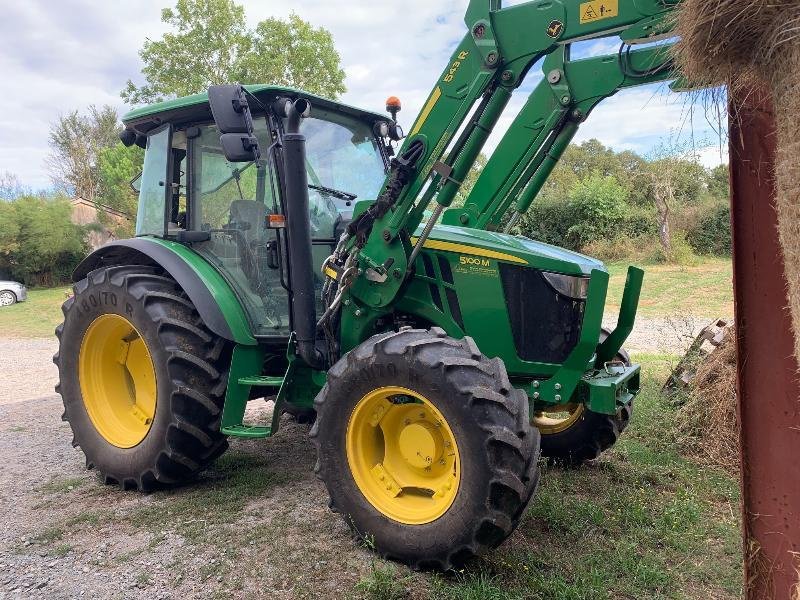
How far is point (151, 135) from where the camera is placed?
4766mm

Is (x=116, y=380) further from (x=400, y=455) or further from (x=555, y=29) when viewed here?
(x=555, y=29)

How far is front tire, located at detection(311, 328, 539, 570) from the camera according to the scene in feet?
9.41

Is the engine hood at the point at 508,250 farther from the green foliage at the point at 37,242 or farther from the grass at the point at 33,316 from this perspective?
the green foliage at the point at 37,242

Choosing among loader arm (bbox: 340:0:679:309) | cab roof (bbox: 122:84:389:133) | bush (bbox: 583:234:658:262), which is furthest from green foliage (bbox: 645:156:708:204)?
loader arm (bbox: 340:0:679:309)

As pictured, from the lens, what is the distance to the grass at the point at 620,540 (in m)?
2.89

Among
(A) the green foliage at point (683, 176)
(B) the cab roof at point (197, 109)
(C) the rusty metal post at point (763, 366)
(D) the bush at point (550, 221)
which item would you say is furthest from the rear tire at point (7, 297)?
(C) the rusty metal post at point (763, 366)

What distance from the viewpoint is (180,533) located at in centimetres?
354

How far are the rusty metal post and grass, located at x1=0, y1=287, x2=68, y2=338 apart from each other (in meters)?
15.3

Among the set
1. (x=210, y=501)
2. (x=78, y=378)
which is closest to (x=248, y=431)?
(x=210, y=501)

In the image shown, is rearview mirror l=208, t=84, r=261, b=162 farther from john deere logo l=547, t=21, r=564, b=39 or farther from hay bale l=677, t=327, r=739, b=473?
hay bale l=677, t=327, r=739, b=473

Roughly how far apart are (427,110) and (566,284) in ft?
4.04

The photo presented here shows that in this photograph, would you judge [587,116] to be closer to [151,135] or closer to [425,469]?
[425,469]

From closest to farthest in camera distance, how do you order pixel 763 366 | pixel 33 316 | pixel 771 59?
1. pixel 771 59
2. pixel 763 366
3. pixel 33 316

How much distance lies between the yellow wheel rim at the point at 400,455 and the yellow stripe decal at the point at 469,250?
90 cm
